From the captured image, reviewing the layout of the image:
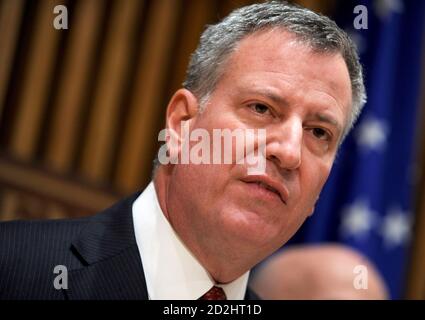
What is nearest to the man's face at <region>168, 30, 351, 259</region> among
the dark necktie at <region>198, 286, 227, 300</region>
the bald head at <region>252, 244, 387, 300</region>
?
the dark necktie at <region>198, 286, 227, 300</region>

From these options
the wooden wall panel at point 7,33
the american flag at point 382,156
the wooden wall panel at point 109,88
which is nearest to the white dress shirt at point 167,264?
the wooden wall panel at point 7,33

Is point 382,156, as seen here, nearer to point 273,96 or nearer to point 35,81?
point 35,81

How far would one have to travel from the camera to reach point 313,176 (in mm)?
1761

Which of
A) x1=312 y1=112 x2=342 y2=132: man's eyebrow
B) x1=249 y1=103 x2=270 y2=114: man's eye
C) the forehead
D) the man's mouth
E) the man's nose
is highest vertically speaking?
the forehead

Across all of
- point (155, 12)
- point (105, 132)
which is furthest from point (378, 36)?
point (105, 132)

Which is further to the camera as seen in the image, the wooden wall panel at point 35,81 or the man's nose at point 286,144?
the wooden wall panel at point 35,81

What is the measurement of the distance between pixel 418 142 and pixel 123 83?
1.94 m

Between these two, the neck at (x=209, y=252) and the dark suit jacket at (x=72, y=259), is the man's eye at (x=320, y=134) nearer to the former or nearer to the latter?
the neck at (x=209, y=252)

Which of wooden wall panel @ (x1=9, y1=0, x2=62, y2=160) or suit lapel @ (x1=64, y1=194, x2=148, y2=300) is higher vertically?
wooden wall panel @ (x1=9, y1=0, x2=62, y2=160)

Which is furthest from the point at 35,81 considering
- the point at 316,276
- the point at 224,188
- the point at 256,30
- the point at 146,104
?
the point at 224,188

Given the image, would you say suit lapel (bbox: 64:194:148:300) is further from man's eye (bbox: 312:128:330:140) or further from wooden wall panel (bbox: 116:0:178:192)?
wooden wall panel (bbox: 116:0:178:192)

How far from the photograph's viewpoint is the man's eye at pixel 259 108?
1696mm

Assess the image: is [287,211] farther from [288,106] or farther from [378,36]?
[378,36]

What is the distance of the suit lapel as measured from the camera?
64.4 inches
